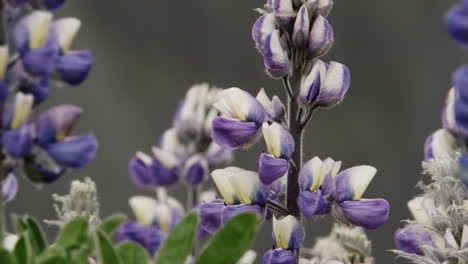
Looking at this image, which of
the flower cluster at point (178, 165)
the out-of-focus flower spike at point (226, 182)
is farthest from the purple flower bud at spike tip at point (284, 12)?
the flower cluster at point (178, 165)

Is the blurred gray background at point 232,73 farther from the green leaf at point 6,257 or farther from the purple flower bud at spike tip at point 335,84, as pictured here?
the green leaf at point 6,257

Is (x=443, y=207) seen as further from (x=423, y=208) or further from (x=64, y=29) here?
(x=64, y=29)

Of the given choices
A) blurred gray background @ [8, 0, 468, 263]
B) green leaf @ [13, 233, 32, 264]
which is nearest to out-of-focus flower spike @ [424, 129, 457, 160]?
green leaf @ [13, 233, 32, 264]

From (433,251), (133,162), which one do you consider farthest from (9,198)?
(133,162)

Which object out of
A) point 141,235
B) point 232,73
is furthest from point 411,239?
point 232,73

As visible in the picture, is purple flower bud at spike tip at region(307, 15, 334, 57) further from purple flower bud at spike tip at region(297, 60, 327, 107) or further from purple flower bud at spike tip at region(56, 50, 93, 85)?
purple flower bud at spike tip at region(56, 50, 93, 85)

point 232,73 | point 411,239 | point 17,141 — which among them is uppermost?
point 17,141
